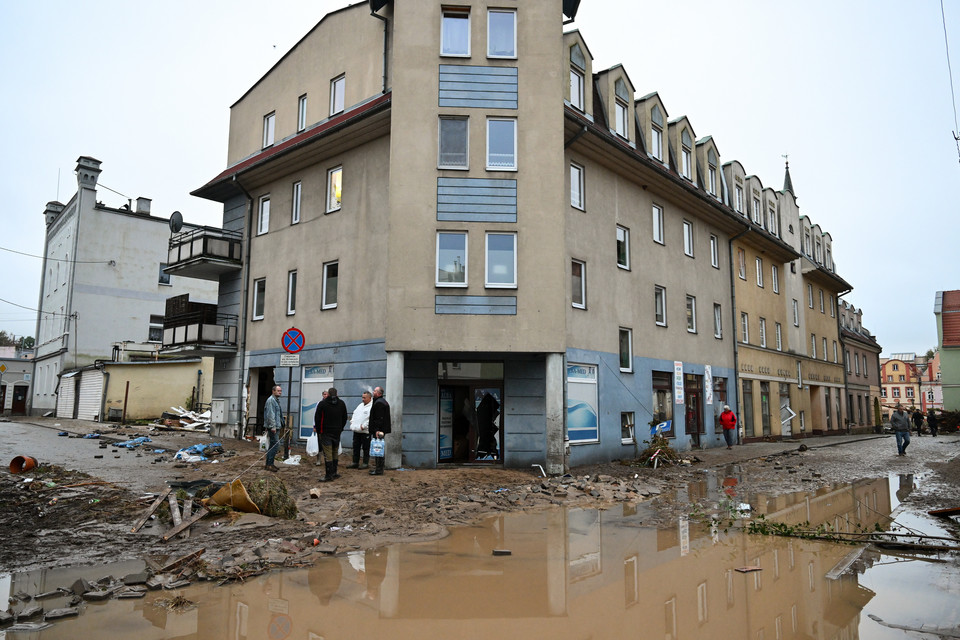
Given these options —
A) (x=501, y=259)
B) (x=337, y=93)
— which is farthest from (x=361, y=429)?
(x=337, y=93)

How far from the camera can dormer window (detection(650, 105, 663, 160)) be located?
78.6 feet

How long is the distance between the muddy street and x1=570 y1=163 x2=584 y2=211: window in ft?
28.1

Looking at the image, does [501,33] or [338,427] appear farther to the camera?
[501,33]

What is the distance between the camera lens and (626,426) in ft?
67.3

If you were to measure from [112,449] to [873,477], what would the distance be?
19.9m

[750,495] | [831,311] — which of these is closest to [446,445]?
[750,495]

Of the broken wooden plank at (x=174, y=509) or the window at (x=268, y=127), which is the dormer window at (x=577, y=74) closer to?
the window at (x=268, y=127)

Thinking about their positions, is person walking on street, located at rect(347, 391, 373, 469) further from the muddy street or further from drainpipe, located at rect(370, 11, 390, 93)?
drainpipe, located at rect(370, 11, 390, 93)

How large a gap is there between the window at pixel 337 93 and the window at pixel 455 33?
→ 15.1ft

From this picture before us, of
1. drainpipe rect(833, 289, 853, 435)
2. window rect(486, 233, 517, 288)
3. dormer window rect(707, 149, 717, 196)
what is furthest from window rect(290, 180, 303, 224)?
drainpipe rect(833, 289, 853, 435)

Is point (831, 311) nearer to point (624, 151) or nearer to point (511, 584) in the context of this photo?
point (624, 151)

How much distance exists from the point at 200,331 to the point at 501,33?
13.7 m

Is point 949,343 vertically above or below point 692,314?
above

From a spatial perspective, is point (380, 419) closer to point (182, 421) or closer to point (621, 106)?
point (621, 106)
